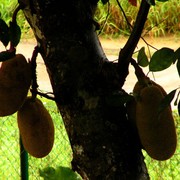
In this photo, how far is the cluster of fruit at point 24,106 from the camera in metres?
0.79

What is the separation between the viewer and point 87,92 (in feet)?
2.29

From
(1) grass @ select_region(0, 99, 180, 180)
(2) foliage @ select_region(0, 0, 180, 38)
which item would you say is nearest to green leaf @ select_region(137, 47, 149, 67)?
(1) grass @ select_region(0, 99, 180, 180)

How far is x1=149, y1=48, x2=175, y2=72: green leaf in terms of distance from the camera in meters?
0.62

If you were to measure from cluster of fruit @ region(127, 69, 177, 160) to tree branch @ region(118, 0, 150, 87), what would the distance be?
0.04 meters

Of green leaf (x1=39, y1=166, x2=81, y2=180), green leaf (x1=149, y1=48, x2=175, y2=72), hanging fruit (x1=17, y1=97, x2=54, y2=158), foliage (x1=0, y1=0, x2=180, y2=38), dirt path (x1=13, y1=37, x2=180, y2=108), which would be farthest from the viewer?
foliage (x1=0, y1=0, x2=180, y2=38)

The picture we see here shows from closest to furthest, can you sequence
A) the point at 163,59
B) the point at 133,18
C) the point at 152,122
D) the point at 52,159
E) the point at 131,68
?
the point at 163,59 < the point at 152,122 < the point at 52,159 < the point at 131,68 < the point at 133,18

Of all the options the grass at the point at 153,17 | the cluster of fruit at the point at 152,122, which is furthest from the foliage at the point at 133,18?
the cluster of fruit at the point at 152,122

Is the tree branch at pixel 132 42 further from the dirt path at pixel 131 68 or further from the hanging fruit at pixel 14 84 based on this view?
the dirt path at pixel 131 68

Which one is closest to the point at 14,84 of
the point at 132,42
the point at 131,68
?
the point at 132,42

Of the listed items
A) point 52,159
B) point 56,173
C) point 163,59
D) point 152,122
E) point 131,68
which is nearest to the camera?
point 56,173

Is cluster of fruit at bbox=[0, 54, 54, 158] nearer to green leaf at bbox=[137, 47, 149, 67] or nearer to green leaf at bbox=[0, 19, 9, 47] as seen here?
green leaf at bbox=[0, 19, 9, 47]

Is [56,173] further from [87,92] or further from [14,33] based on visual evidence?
[14,33]

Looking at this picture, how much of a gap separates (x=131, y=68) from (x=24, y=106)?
11.7 feet

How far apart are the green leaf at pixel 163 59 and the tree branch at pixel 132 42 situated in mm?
46
